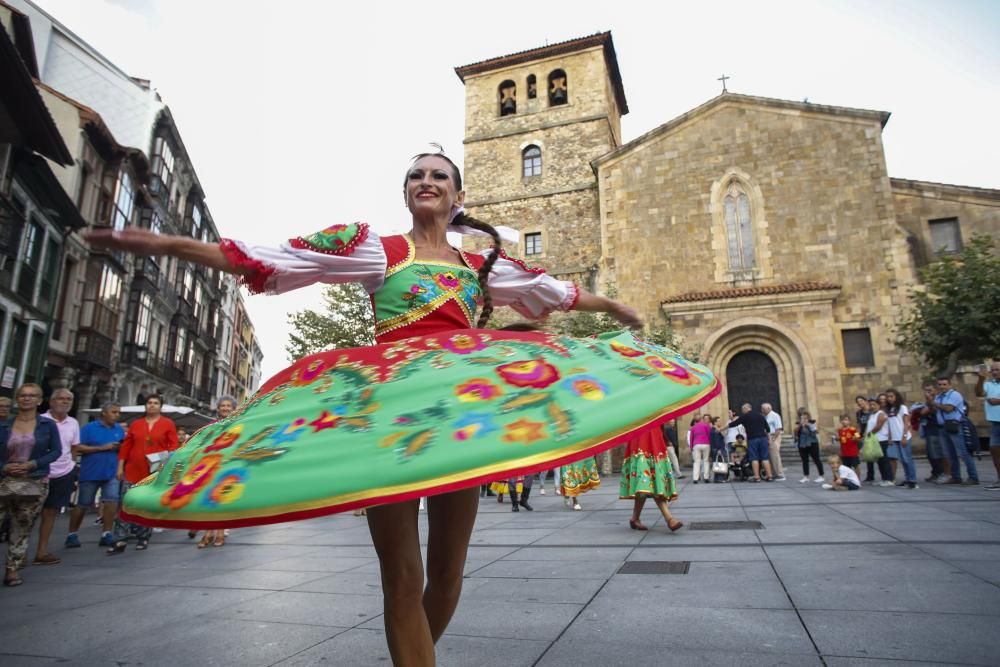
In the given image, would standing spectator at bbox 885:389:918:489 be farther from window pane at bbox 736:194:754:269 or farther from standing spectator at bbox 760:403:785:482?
window pane at bbox 736:194:754:269

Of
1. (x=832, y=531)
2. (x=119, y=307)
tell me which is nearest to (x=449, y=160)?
(x=832, y=531)

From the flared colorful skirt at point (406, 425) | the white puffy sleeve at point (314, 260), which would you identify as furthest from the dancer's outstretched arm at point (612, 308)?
the white puffy sleeve at point (314, 260)

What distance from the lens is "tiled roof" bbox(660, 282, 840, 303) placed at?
19.7 m

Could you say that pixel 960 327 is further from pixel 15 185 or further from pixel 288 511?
pixel 15 185

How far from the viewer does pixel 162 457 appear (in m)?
6.79

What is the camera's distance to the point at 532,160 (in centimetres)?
2867

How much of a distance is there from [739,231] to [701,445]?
10141 mm

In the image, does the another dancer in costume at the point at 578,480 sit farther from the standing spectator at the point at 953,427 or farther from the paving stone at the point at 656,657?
the paving stone at the point at 656,657

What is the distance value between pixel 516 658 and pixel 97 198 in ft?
75.4

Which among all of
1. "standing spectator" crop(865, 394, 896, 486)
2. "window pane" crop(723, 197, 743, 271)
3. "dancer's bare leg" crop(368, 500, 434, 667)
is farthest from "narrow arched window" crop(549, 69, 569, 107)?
"dancer's bare leg" crop(368, 500, 434, 667)

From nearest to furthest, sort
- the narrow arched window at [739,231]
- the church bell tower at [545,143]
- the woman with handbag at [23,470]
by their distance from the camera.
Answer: the woman with handbag at [23,470] → the narrow arched window at [739,231] → the church bell tower at [545,143]

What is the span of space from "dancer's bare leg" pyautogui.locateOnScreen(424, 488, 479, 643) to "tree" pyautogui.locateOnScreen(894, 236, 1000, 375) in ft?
60.4

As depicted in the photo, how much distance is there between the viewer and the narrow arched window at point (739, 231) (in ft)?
70.2

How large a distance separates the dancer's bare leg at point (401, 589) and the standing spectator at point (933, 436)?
11.2 meters
